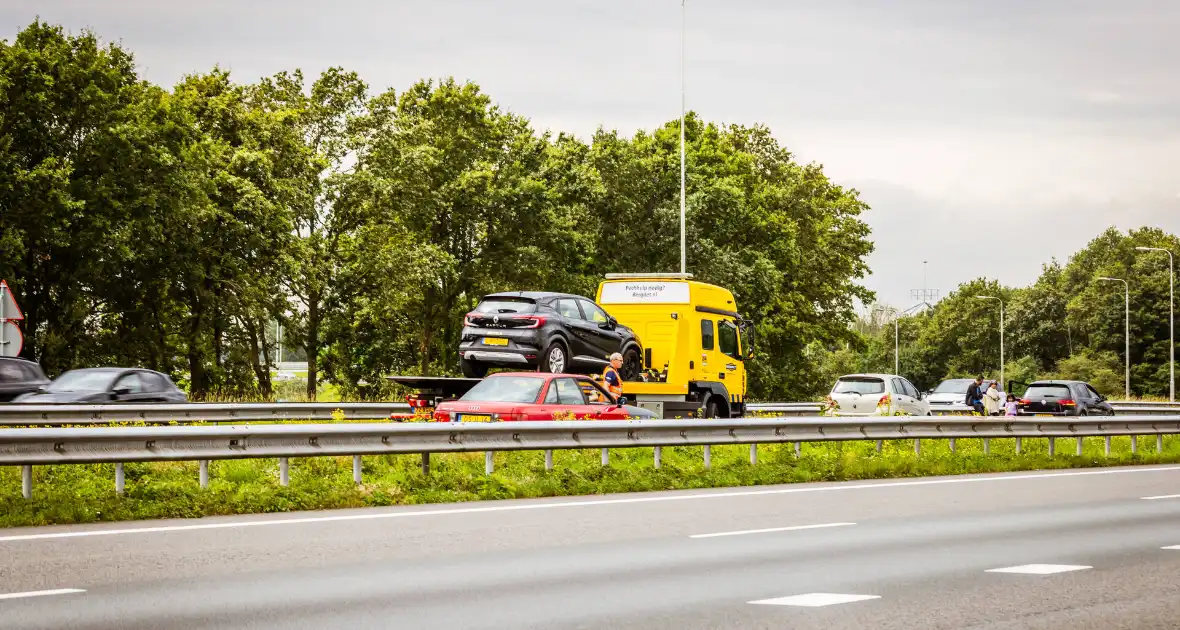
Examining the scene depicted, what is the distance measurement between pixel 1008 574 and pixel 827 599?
190 cm

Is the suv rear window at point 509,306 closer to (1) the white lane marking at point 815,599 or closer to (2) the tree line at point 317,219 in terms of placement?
(1) the white lane marking at point 815,599

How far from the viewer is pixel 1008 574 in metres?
9.95

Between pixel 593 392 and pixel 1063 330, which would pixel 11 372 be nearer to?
pixel 593 392

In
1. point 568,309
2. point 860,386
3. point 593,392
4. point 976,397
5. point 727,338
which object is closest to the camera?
point 593,392

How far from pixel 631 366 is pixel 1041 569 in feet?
53.7

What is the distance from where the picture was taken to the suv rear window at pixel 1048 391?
40.6 m

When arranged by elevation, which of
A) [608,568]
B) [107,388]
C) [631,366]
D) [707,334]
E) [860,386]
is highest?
[707,334]

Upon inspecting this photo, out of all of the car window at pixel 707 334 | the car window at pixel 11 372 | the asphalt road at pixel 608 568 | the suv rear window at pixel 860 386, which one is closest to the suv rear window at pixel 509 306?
the car window at pixel 707 334

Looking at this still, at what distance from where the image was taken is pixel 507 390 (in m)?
19.5

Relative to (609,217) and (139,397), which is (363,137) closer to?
(609,217)

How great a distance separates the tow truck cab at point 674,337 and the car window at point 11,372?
1083 centimetres

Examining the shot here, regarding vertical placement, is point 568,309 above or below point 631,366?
above

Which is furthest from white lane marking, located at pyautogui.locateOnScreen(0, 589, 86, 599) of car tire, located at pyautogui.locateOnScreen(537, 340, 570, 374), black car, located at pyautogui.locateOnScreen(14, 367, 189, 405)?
black car, located at pyautogui.locateOnScreen(14, 367, 189, 405)

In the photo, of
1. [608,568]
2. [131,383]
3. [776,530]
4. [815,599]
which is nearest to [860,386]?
[131,383]
